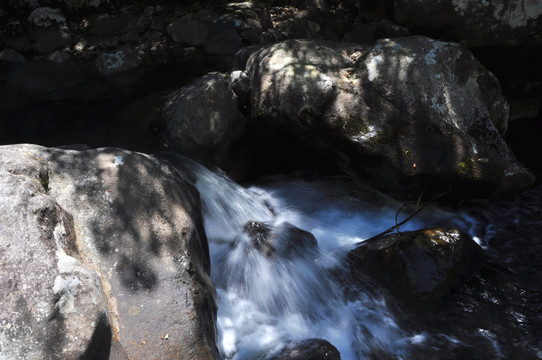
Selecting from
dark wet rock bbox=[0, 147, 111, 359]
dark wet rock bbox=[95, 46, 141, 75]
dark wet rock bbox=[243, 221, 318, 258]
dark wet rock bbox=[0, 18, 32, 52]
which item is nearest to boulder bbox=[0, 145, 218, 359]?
dark wet rock bbox=[0, 147, 111, 359]

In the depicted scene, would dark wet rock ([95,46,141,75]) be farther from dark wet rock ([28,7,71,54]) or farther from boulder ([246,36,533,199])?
boulder ([246,36,533,199])

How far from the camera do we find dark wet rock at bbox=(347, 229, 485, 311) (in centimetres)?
368

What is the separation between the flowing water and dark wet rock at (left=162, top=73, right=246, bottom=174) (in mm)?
507

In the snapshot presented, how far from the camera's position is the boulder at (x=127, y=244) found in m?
A: 2.55

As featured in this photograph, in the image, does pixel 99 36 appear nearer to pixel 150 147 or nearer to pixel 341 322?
pixel 150 147

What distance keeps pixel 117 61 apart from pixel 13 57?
307cm

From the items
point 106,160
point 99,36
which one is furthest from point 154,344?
point 99,36

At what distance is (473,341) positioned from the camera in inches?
132

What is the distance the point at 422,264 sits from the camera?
12.3 feet

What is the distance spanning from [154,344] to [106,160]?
1.43 m

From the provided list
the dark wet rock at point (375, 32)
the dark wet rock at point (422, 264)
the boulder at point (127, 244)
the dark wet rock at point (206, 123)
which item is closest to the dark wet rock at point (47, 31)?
the dark wet rock at point (206, 123)

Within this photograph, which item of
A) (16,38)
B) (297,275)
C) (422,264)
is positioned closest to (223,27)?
(16,38)

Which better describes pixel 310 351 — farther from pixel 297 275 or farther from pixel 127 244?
pixel 127 244

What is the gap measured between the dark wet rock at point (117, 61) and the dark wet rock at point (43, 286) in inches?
270
